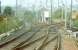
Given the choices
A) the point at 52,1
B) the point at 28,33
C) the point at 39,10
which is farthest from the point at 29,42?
the point at 52,1

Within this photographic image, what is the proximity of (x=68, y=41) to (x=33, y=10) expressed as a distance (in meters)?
0.65

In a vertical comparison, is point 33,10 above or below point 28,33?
above

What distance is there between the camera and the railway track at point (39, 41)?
2564 mm

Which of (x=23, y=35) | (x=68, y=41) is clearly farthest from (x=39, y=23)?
(x=68, y=41)

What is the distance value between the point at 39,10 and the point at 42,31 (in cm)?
30

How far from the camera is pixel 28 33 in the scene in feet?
8.61

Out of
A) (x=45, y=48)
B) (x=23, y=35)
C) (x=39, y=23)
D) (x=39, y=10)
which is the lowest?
(x=45, y=48)

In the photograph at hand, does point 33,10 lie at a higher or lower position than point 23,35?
higher

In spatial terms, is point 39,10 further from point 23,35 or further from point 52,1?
point 23,35

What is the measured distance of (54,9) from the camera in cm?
260

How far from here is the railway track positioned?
256 cm

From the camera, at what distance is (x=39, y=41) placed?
8.51 ft

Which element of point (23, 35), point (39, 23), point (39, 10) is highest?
point (39, 10)

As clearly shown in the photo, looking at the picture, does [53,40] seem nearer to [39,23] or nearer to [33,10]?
[39,23]
